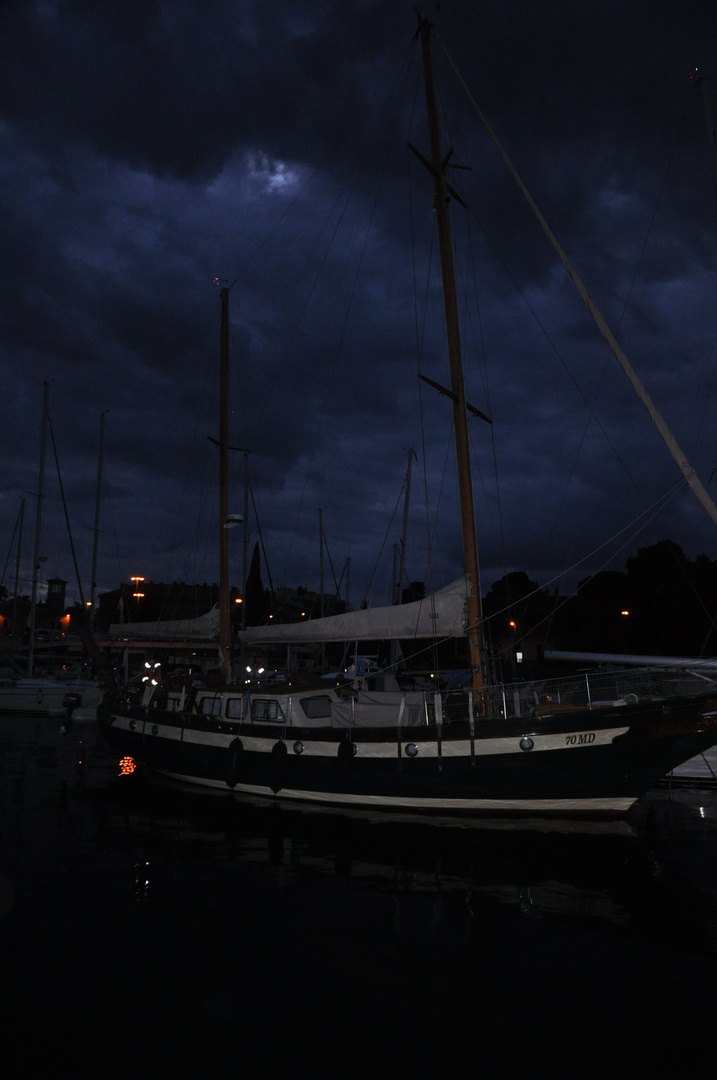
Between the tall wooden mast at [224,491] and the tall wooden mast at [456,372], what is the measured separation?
9.03m

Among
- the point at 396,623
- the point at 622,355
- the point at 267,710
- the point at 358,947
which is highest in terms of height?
the point at 622,355

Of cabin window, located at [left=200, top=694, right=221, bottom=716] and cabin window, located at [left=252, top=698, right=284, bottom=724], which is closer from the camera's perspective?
cabin window, located at [left=252, top=698, right=284, bottom=724]

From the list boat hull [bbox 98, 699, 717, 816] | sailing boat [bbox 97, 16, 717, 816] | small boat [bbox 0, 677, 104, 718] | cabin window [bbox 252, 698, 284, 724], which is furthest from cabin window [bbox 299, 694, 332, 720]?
small boat [bbox 0, 677, 104, 718]

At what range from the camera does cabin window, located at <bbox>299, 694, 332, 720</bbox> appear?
16141mm

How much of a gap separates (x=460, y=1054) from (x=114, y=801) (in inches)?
534

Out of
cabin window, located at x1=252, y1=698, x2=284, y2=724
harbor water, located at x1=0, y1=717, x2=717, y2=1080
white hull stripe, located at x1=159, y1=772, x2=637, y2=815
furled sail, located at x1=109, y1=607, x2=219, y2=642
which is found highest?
furled sail, located at x1=109, y1=607, x2=219, y2=642

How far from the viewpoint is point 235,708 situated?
17000 millimetres

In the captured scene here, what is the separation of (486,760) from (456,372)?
31.2 ft

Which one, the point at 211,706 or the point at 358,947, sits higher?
the point at 211,706

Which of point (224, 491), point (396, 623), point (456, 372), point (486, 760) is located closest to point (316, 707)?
point (396, 623)

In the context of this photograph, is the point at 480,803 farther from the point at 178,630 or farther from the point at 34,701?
the point at 34,701

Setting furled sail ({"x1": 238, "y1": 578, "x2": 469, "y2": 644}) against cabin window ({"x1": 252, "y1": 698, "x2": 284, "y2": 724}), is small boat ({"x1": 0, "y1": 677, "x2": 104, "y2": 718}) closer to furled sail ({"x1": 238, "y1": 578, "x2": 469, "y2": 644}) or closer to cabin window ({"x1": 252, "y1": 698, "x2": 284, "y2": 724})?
furled sail ({"x1": 238, "y1": 578, "x2": 469, "y2": 644})

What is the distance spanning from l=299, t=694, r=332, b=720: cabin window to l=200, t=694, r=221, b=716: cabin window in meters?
2.91

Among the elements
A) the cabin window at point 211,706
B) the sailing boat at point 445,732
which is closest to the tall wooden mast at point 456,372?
the sailing boat at point 445,732
